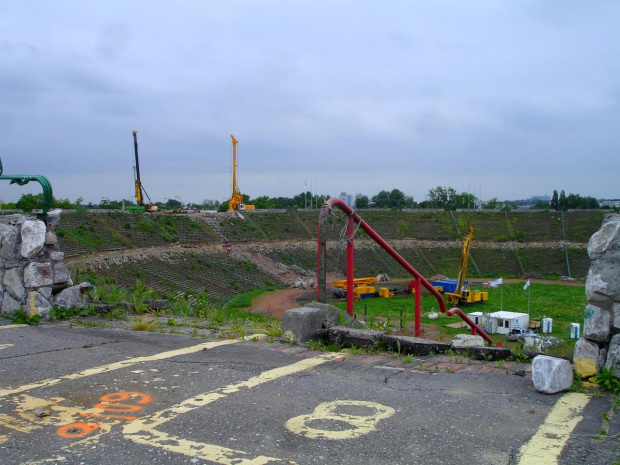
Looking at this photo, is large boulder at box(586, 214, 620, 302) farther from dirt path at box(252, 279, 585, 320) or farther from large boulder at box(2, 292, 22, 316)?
dirt path at box(252, 279, 585, 320)

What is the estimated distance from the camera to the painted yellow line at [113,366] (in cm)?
550

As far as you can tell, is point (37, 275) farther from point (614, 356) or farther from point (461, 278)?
point (461, 278)

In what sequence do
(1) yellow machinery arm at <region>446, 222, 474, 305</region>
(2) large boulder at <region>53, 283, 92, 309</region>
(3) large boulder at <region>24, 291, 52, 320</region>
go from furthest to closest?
A: (1) yellow machinery arm at <region>446, 222, 474, 305</region>, (2) large boulder at <region>53, 283, 92, 309</region>, (3) large boulder at <region>24, 291, 52, 320</region>

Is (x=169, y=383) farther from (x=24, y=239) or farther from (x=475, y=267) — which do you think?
(x=475, y=267)

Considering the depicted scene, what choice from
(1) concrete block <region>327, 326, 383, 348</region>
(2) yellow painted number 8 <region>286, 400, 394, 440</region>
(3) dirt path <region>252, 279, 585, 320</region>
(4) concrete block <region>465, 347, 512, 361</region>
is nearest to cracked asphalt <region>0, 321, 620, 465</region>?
(2) yellow painted number 8 <region>286, 400, 394, 440</region>

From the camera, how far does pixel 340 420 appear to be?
4.65 metres

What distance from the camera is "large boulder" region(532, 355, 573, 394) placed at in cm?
523

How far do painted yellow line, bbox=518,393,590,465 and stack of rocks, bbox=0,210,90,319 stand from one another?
784 centimetres

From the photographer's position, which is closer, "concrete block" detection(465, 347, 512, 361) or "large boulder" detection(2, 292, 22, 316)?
"concrete block" detection(465, 347, 512, 361)

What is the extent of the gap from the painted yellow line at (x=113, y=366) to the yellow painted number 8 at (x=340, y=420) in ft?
8.53

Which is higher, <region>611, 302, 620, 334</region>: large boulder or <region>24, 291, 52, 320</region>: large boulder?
<region>611, 302, 620, 334</region>: large boulder

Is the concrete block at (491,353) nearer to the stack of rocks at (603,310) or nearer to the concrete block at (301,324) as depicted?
the stack of rocks at (603,310)

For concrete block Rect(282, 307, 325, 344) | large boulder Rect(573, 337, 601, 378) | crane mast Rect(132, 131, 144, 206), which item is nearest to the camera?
large boulder Rect(573, 337, 601, 378)

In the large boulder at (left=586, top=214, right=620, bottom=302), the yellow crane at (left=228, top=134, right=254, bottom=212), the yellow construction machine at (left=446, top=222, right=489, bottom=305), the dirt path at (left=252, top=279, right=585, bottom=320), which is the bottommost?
the dirt path at (left=252, top=279, right=585, bottom=320)
